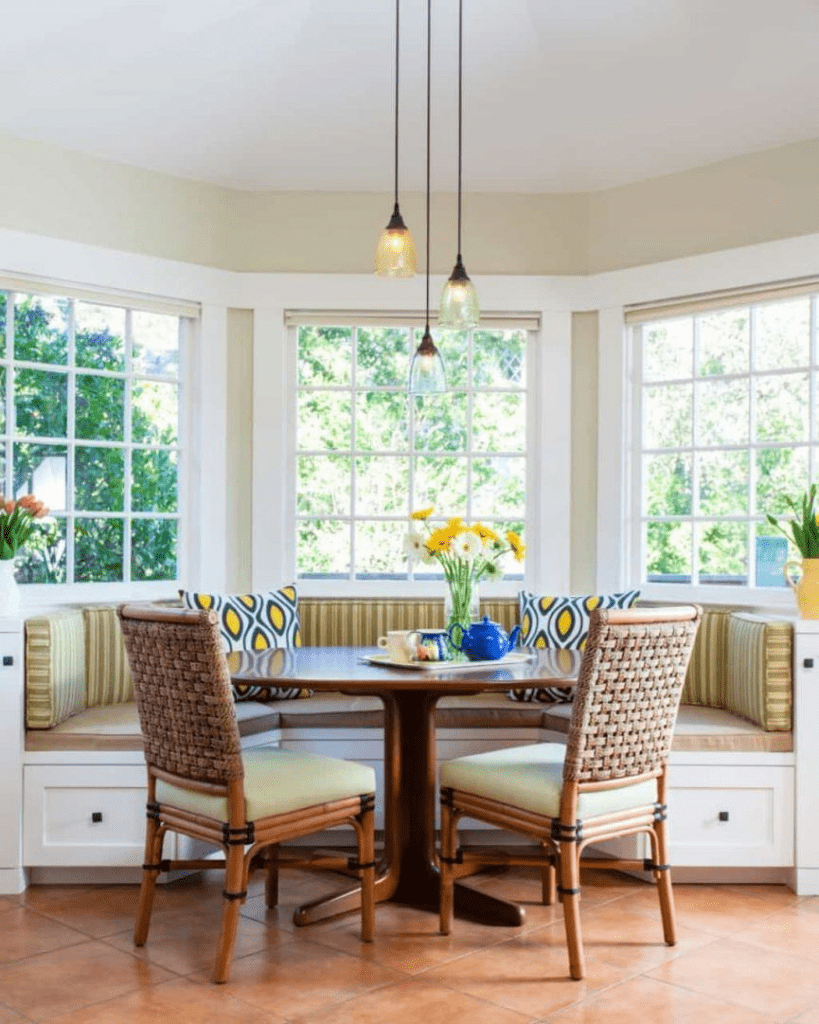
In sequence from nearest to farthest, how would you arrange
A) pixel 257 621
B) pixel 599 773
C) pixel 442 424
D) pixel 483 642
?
1. pixel 599 773
2. pixel 483 642
3. pixel 257 621
4. pixel 442 424

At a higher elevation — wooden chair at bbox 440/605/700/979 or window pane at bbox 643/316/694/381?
window pane at bbox 643/316/694/381

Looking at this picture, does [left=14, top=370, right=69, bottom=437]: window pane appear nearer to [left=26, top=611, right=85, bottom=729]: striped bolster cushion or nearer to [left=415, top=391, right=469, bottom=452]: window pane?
[left=26, top=611, right=85, bottom=729]: striped bolster cushion

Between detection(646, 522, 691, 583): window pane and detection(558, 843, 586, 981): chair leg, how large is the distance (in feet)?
6.71

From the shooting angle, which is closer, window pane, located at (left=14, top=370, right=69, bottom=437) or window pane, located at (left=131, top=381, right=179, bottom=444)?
window pane, located at (left=14, top=370, right=69, bottom=437)

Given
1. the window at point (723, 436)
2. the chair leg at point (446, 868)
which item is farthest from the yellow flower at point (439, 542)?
the window at point (723, 436)

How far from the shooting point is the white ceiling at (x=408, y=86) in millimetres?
3869

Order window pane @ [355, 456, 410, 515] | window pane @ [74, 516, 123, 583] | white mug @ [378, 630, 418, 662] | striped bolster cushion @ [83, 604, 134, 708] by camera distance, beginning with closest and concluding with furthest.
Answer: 1. white mug @ [378, 630, 418, 662]
2. striped bolster cushion @ [83, 604, 134, 708]
3. window pane @ [74, 516, 123, 583]
4. window pane @ [355, 456, 410, 515]

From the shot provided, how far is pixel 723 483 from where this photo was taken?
470 centimetres

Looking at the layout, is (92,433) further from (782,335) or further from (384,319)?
(782,335)

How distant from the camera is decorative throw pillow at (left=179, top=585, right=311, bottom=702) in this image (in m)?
4.29

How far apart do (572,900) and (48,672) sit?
74.4 inches

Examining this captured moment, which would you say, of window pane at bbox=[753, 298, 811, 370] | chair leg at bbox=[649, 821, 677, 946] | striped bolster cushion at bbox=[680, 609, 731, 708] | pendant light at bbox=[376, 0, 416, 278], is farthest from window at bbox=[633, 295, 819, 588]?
pendant light at bbox=[376, 0, 416, 278]

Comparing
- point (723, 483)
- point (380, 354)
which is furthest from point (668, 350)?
point (380, 354)

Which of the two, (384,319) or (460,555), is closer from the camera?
(460,555)
